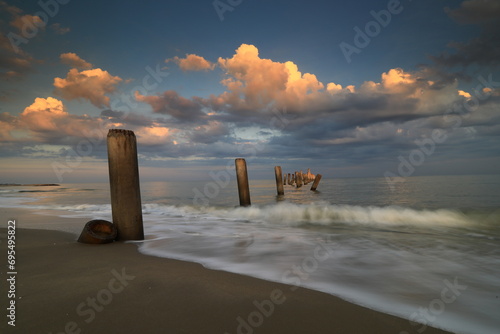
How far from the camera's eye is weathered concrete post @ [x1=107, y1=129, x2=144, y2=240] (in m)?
4.48

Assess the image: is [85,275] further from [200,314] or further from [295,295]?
[295,295]

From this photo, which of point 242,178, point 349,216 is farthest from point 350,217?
point 242,178

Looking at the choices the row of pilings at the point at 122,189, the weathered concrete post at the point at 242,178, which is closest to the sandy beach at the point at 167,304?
the row of pilings at the point at 122,189

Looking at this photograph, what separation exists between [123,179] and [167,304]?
2.90 metres

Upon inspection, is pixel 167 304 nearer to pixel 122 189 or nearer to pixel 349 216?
pixel 122 189

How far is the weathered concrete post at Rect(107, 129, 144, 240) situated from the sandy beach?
132 centimetres

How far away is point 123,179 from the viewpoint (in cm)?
451

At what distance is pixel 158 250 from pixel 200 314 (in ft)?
8.41

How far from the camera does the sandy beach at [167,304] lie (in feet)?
6.20

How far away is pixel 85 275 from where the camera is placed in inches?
113

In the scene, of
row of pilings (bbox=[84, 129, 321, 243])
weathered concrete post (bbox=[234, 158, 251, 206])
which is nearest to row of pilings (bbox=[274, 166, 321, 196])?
weathered concrete post (bbox=[234, 158, 251, 206])

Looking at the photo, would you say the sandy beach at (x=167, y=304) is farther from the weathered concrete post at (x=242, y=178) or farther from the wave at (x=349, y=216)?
the weathered concrete post at (x=242, y=178)

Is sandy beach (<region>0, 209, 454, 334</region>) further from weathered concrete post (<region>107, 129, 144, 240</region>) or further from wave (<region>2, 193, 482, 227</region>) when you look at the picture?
wave (<region>2, 193, 482, 227</region>)

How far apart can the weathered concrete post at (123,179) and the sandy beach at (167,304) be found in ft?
4.32
